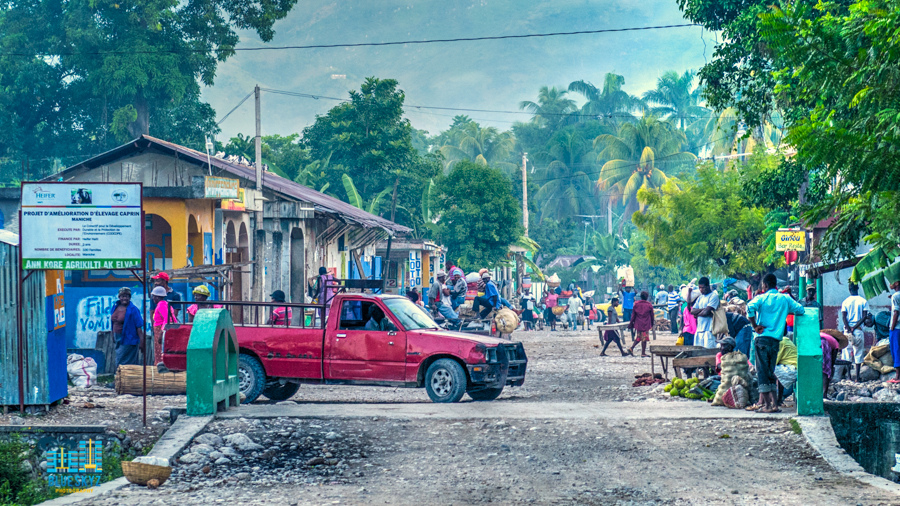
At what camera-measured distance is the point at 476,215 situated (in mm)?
42531

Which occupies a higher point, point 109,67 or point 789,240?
point 109,67

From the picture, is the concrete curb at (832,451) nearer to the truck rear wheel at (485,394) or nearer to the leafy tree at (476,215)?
the truck rear wheel at (485,394)

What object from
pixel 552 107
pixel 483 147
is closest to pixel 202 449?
pixel 483 147

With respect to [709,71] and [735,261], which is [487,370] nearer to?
[709,71]

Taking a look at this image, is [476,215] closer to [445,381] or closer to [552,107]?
[445,381]

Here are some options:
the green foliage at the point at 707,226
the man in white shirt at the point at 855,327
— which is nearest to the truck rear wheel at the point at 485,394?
the man in white shirt at the point at 855,327

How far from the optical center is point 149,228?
22.8 meters

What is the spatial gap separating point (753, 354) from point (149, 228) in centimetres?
1535

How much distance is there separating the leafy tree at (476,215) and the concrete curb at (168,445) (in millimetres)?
31930

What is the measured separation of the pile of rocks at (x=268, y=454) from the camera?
356 inches

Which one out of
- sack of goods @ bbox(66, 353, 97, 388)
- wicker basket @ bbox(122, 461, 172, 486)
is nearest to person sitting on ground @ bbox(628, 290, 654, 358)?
sack of goods @ bbox(66, 353, 97, 388)

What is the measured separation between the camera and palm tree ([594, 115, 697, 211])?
70938 mm

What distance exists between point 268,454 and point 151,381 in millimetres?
5647

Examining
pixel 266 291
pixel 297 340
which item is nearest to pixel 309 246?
pixel 266 291
